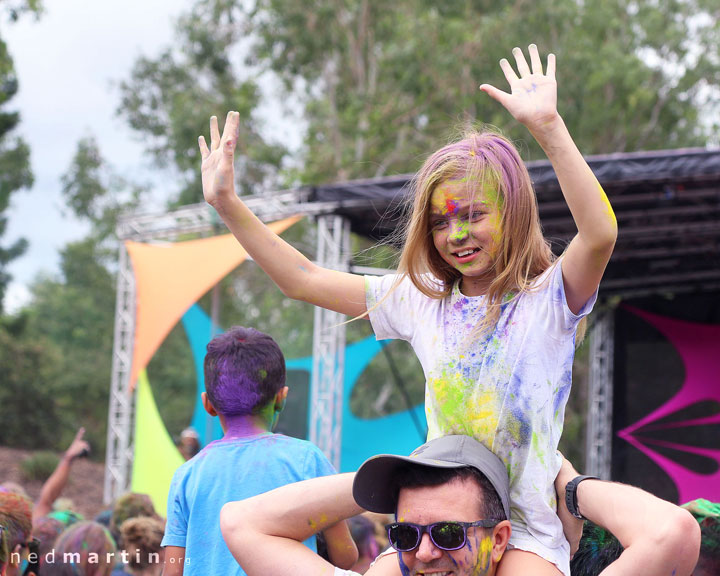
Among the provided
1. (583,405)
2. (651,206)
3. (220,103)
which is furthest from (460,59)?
(651,206)

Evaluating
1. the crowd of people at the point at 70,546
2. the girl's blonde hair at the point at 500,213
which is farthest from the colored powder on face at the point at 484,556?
the crowd of people at the point at 70,546

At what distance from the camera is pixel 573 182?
5.53 ft

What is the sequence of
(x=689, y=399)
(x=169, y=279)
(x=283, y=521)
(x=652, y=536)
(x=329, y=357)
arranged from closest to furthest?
(x=652, y=536) → (x=283, y=521) → (x=329, y=357) → (x=169, y=279) → (x=689, y=399)

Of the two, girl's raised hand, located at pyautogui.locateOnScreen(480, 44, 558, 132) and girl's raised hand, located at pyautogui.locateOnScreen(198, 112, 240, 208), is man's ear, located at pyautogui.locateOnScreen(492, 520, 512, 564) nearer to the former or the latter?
girl's raised hand, located at pyautogui.locateOnScreen(480, 44, 558, 132)

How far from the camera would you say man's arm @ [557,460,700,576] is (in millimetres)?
1438

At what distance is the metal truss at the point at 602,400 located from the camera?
10.5 metres

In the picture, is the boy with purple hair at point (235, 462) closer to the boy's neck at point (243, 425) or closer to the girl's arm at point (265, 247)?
the boy's neck at point (243, 425)

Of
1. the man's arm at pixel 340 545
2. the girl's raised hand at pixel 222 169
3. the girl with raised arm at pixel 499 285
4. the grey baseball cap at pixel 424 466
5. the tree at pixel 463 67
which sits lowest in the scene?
the man's arm at pixel 340 545

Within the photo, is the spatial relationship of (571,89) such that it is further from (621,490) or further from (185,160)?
(621,490)

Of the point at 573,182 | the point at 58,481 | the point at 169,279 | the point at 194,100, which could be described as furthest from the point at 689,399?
the point at 194,100

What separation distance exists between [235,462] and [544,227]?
6777mm

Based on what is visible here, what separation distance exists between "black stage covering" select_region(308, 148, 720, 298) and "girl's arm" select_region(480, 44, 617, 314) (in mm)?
4240

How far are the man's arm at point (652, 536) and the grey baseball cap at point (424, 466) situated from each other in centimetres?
23

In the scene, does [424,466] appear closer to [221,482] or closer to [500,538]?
[500,538]
